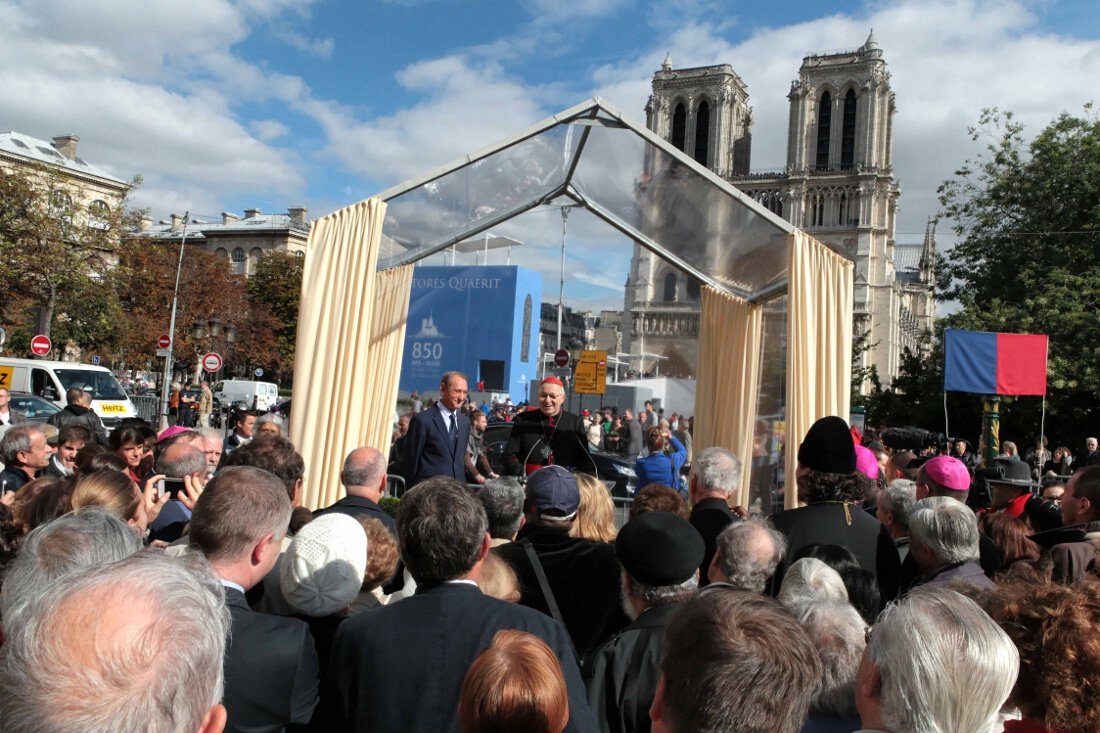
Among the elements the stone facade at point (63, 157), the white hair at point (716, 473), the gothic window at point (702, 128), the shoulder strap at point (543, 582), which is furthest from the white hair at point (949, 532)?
the gothic window at point (702, 128)

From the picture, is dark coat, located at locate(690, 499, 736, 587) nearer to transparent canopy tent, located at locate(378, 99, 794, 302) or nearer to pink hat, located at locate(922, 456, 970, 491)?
pink hat, located at locate(922, 456, 970, 491)

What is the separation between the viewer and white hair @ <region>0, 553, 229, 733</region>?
123 cm

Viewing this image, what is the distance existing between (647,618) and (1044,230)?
2872 centimetres

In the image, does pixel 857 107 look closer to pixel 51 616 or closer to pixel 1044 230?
pixel 1044 230

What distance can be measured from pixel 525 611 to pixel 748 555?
44.7 inches

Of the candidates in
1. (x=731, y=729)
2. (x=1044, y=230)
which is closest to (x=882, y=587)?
(x=731, y=729)

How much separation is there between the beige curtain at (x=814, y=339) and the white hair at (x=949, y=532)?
10.4 ft

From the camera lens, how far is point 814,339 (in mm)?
7305

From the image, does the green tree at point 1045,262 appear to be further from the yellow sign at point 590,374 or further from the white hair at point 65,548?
the white hair at point 65,548

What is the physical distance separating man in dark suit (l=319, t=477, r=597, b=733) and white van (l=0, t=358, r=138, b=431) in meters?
20.9

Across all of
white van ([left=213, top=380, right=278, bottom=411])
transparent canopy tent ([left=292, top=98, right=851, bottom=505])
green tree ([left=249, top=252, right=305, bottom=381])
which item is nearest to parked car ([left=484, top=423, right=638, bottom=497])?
transparent canopy tent ([left=292, top=98, right=851, bottom=505])

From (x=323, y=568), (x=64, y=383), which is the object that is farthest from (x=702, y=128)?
(x=323, y=568)

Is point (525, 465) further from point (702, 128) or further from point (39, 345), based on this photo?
point (702, 128)

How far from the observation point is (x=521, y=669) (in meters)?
1.87
